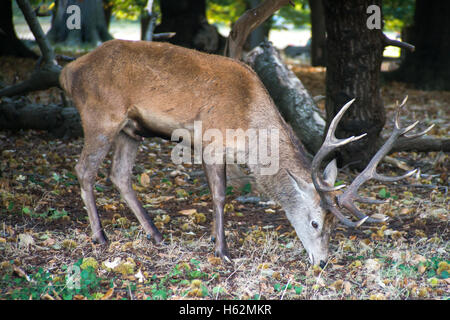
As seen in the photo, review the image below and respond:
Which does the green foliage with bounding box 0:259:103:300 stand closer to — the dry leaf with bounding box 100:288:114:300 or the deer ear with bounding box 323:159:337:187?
the dry leaf with bounding box 100:288:114:300

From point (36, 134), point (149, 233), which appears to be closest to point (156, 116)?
point (149, 233)

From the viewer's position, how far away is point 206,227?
5.59 metres

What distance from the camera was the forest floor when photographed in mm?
4070

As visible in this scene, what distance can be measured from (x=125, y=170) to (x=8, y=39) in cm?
983

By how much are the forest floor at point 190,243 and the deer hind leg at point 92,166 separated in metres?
0.16

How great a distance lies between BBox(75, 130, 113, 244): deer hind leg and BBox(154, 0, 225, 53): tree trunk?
27.7 ft

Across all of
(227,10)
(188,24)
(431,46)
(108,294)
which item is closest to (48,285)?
(108,294)

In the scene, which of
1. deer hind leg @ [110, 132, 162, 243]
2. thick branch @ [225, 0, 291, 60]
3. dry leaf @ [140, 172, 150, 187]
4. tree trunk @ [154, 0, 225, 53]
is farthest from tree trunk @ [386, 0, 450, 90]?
deer hind leg @ [110, 132, 162, 243]

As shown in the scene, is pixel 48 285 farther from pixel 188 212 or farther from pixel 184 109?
pixel 188 212

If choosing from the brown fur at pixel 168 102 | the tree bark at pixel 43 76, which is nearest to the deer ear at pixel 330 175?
the brown fur at pixel 168 102

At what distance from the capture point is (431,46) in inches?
530

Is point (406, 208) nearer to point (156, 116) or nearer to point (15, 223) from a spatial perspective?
point (156, 116)

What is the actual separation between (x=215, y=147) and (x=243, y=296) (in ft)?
4.65

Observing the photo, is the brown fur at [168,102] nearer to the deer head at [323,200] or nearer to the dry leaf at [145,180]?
the deer head at [323,200]
